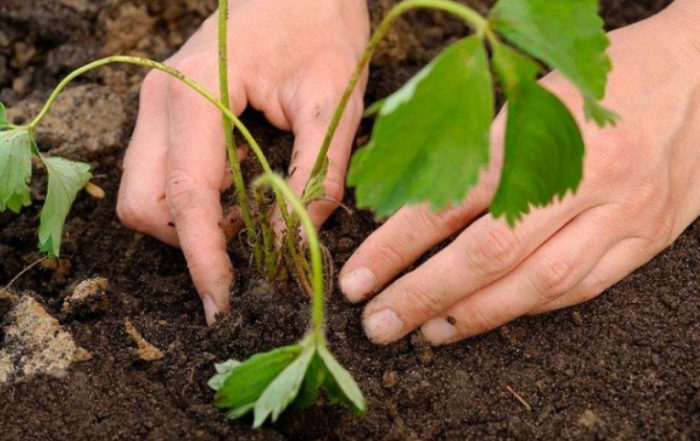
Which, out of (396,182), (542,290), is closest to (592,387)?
(542,290)

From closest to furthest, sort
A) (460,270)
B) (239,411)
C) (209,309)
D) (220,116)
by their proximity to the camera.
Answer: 1. (239,411)
2. (460,270)
3. (209,309)
4. (220,116)

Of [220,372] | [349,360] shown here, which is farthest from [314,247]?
[349,360]

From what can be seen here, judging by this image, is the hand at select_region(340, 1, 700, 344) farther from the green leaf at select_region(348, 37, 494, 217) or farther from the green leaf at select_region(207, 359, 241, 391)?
the green leaf at select_region(348, 37, 494, 217)

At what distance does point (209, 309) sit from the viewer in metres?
1.59

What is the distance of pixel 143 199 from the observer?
1.73 m

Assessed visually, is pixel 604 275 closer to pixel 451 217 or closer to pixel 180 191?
pixel 451 217

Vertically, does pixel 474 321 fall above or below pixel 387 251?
below

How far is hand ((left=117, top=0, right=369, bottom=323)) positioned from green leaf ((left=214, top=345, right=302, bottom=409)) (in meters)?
0.37

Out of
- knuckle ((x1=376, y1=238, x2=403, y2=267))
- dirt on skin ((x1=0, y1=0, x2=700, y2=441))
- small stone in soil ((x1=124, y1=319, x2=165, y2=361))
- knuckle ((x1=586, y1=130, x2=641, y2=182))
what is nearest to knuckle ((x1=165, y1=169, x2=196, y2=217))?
dirt on skin ((x1=0, y1=0, x2=700, y2=441))

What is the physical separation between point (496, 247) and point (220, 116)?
0.61 metres

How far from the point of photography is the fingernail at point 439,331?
1513 millimetres

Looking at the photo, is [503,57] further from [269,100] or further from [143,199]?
[143,199]

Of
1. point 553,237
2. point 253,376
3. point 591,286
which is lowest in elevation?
point 591,286

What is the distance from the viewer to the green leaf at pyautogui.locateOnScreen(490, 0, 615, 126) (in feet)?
3.43
